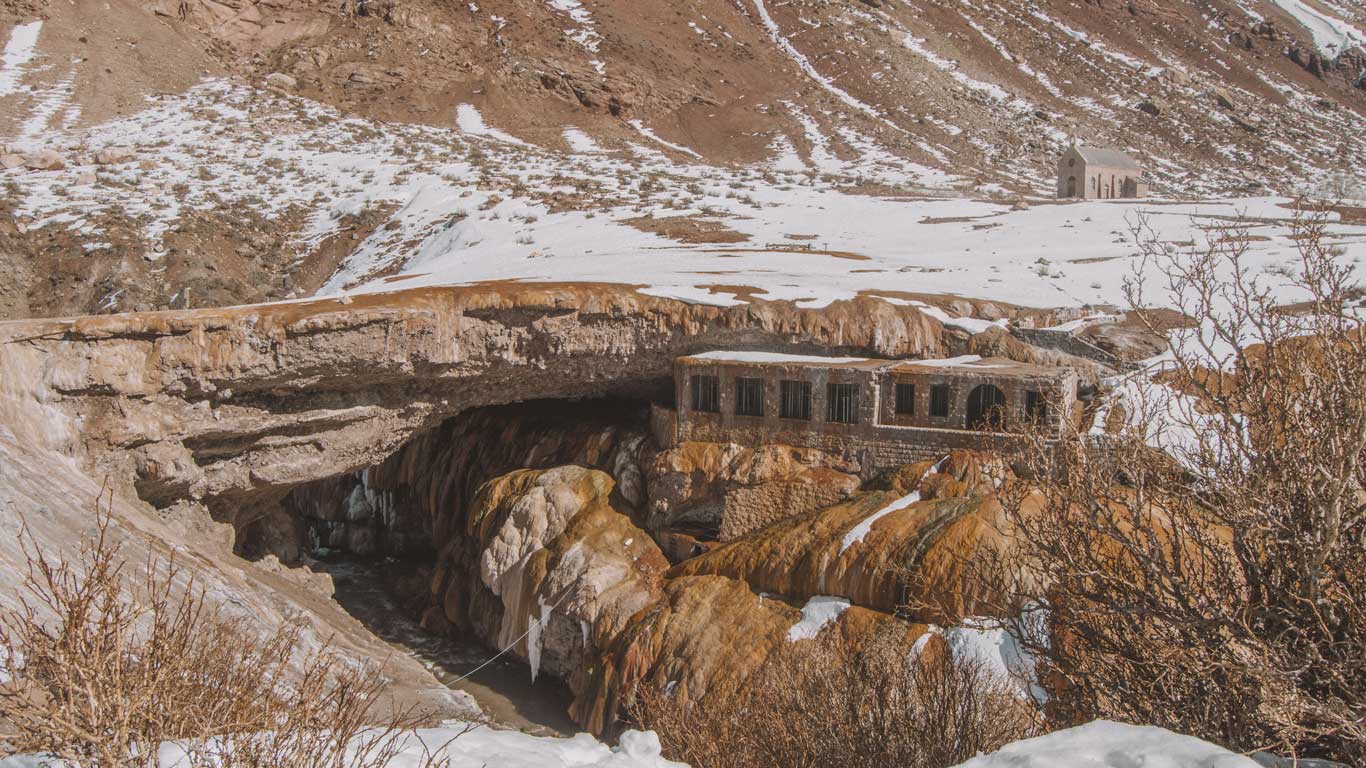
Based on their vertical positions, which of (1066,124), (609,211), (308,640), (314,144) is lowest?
(308,640)

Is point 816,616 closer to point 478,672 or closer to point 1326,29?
point 478,672

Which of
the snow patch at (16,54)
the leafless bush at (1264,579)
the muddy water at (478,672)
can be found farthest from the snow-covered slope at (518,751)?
the snow patch at (16,54)

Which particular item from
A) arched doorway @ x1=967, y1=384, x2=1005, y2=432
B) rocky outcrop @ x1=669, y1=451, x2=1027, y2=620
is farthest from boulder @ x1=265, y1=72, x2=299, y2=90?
arched doorway @ x1=967, y1=384, x2=1005, y2=432

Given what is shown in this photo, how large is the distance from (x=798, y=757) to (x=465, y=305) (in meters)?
15.1

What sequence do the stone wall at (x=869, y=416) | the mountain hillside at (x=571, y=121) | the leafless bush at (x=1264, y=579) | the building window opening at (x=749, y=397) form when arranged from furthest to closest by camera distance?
the mountain hillside at (x=571, y=121), the building window opening at (x=749, y=397), the stone wall at (x=869, y=416), the leafless bush at (x=1264, y=579)

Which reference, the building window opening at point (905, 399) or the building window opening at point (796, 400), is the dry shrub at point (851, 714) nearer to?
the building window opening at point (905, 399)

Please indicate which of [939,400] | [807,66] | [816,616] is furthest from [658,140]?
[816,616]

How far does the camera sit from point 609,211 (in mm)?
40594

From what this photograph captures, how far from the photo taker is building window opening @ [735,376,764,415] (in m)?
22.8

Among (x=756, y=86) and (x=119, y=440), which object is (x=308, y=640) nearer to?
(x=119, y=440)

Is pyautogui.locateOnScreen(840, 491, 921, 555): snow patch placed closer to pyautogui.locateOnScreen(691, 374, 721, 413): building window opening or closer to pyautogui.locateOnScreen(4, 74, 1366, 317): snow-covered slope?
pyautogui.locateOnScreen(691, 374, 721, 413): building window opening

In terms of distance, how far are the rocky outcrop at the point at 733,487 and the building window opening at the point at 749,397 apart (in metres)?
0.99

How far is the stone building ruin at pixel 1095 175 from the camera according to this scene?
50.8 metres

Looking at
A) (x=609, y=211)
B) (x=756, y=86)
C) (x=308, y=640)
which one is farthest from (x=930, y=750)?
(x=756, y=86)
